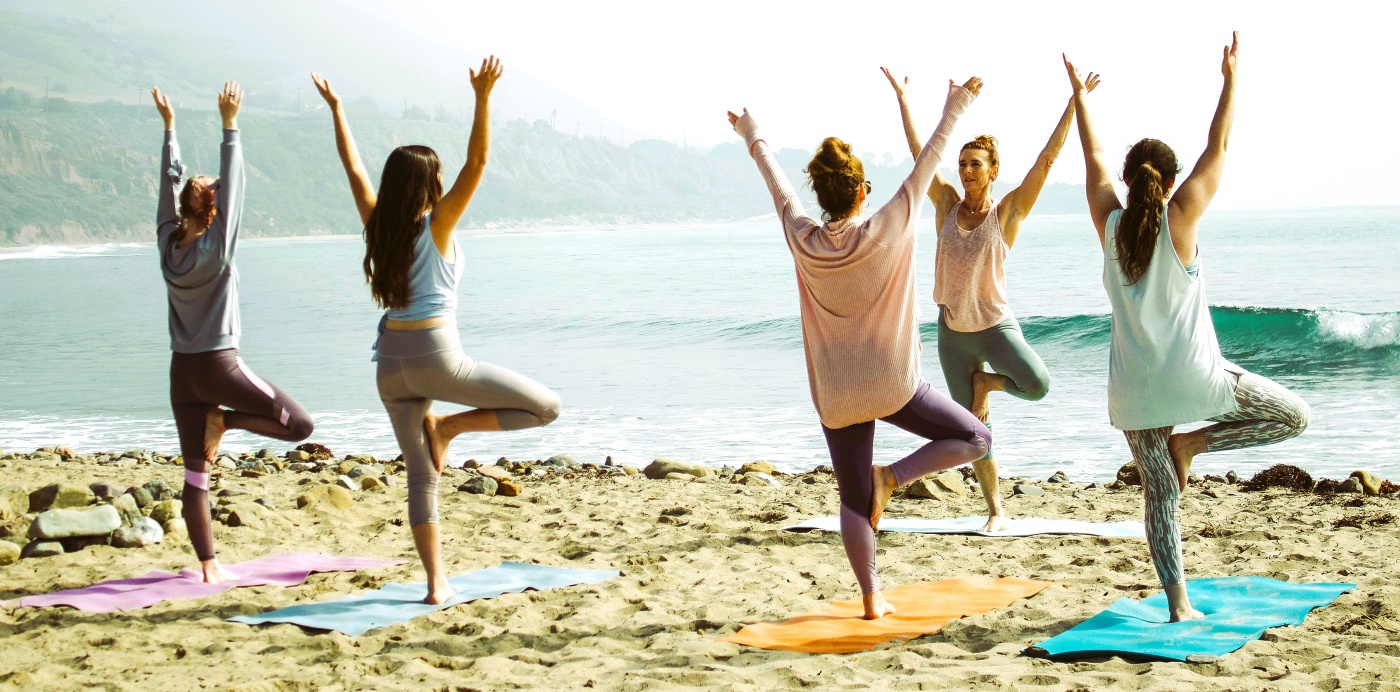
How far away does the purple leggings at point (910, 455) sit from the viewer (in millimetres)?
4277

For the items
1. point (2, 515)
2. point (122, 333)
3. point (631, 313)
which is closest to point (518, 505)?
point (2, 515)

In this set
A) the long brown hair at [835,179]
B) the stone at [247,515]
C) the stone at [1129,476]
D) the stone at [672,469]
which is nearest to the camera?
the long brown hair at [835,179]

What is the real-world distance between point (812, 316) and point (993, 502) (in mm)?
2773

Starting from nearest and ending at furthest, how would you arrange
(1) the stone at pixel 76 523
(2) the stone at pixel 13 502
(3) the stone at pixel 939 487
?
(1) the stone at pixel 76 523 → (2) the stone at pixel 13 502 → (3) the stone at pixel 939 487

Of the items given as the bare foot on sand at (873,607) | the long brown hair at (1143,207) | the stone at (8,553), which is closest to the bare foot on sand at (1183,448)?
the long brown hair at (1143,207)

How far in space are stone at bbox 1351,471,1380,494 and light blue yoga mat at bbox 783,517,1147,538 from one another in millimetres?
2334

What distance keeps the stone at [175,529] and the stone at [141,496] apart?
661 mm

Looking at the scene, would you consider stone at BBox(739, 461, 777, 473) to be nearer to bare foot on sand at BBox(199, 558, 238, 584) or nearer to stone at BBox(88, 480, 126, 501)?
stone at BBox(88, 480, 126, 501)

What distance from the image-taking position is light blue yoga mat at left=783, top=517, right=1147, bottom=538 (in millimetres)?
6359

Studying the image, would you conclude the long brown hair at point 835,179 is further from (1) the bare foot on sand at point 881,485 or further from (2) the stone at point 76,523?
(2) the stone at point 76,523

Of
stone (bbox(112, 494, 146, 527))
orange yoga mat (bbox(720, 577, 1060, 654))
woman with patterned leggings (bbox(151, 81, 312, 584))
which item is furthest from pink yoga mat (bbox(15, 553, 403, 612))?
orange yoga mat (bbox(720, 577, 1060, 654))

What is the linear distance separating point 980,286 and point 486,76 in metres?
2.69

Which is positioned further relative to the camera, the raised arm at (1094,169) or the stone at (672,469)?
the stone at (672,469)

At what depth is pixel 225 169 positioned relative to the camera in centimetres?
489
